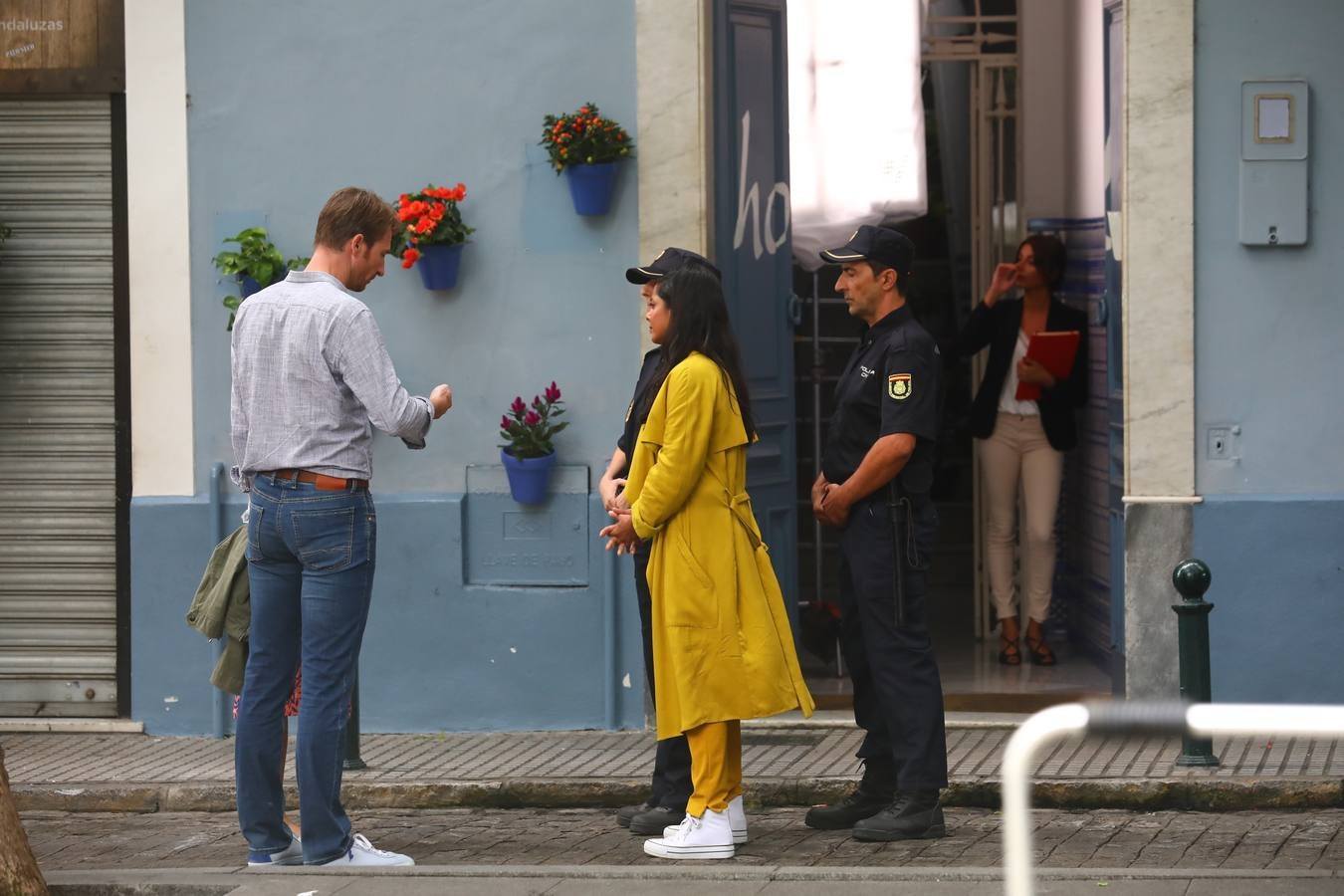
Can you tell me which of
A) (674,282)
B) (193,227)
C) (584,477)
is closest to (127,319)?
(193,227)

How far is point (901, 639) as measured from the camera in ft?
20.8

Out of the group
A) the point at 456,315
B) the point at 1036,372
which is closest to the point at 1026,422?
the point at 1036,372

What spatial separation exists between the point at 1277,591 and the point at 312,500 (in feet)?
14.2

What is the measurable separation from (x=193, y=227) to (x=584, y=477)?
208 centimetres

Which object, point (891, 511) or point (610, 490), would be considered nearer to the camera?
point (891, 511)

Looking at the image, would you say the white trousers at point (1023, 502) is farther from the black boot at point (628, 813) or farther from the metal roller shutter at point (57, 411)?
the metal roller shutter at point (57, 411)

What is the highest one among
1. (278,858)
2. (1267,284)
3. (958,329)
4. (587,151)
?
(587,151)

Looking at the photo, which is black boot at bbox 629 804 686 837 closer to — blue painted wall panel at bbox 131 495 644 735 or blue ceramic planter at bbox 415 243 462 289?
blue painted wall panel at bbox 131 495 644 735

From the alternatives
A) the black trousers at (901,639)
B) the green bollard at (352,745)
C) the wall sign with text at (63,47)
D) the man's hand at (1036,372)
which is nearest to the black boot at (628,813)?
the black trousers at (901,639)

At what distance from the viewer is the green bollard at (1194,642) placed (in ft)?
23.5

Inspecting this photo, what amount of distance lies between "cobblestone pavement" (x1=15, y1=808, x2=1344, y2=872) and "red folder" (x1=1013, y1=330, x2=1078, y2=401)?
9.66 feet

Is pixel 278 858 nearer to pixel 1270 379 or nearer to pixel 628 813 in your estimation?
pixel 628 813

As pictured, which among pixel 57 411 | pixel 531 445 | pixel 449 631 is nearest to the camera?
pixel 531 445

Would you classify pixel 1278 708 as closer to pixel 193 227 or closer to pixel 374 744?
pixel 374 744
